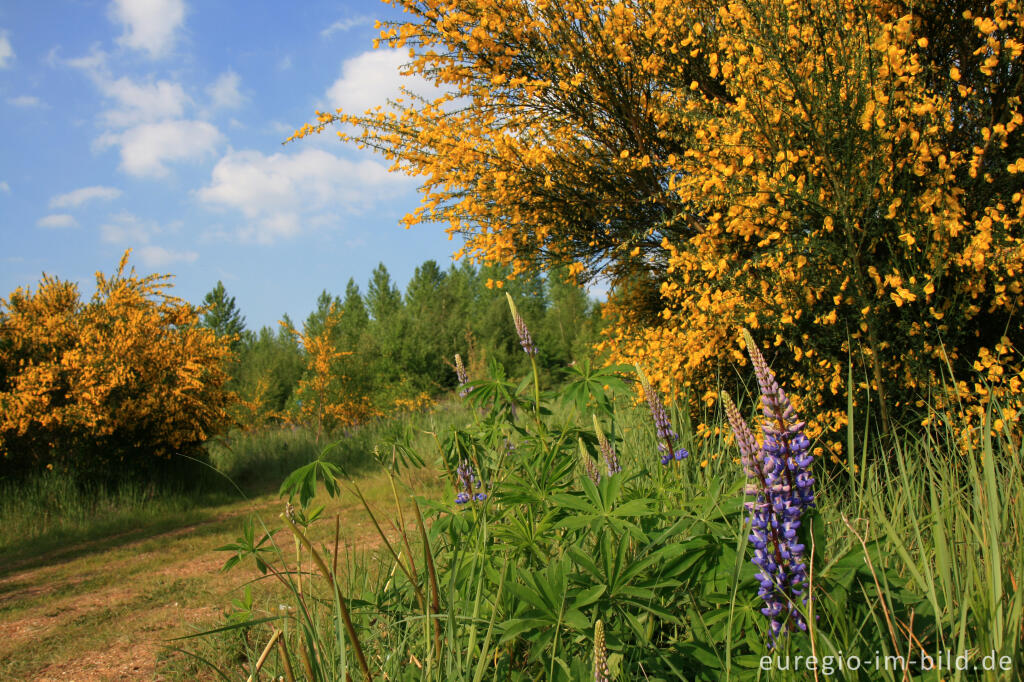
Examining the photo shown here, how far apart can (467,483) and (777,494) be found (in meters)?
1.28

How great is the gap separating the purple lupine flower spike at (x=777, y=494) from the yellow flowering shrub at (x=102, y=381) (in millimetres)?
8367

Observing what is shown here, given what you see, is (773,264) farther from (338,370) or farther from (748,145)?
(338,370)

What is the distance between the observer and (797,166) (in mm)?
3939

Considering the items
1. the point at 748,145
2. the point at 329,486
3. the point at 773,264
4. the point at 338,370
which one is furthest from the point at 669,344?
the point at 338,370

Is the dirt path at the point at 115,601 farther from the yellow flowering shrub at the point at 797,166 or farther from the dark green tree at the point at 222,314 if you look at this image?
the dark green tree at the point at 222,314

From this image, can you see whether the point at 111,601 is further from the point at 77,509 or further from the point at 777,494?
the point at 777,494

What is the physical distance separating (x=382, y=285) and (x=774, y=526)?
41.0 meters

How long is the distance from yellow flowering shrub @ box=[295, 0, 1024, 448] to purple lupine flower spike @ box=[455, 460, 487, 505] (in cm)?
187

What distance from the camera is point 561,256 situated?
6.02 meters

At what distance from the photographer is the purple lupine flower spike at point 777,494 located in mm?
1089

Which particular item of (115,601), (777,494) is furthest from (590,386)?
(115,601)

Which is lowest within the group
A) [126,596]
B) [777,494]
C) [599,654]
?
[126,596]

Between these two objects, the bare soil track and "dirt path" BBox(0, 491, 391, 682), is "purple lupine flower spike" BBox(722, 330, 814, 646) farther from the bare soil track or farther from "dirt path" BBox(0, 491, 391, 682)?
the bare soil track

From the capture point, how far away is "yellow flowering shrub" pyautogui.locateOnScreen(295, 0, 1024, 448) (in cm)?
346
